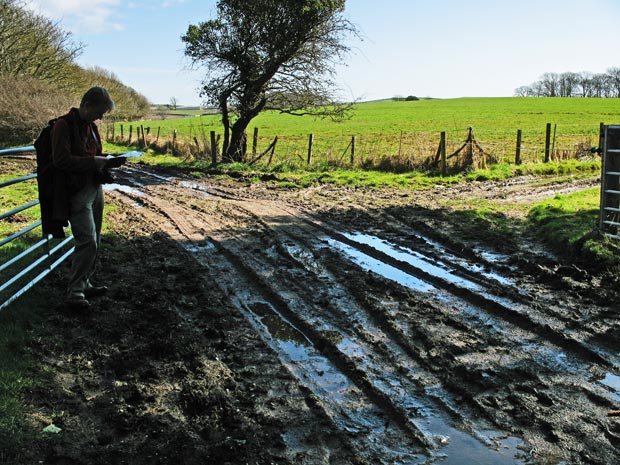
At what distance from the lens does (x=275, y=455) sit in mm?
3535

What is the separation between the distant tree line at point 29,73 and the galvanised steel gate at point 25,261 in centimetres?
2844

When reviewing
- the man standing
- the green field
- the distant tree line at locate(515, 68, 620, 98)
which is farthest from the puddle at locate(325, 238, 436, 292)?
the distant tree line at locate(515, 68, 620, 98)

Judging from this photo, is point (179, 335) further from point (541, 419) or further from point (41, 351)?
point (541, 419)

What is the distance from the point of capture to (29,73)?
36406mm

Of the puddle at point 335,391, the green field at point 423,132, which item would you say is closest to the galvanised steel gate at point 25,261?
the puddle at point 335,391

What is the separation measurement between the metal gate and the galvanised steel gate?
8.13m

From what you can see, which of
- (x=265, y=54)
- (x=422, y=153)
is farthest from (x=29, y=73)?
(x=422, y=153)

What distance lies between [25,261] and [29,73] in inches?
1365

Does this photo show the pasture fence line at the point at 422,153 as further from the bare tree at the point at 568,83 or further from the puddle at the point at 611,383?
the bare tree at the point at 568,83

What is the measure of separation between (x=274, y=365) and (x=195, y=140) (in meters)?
23.3

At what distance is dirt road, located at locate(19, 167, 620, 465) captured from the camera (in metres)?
3.68

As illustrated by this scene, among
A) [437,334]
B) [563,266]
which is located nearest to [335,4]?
[563,266]

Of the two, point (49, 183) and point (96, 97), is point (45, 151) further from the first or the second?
point (96, 97)

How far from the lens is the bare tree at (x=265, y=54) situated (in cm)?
2277
